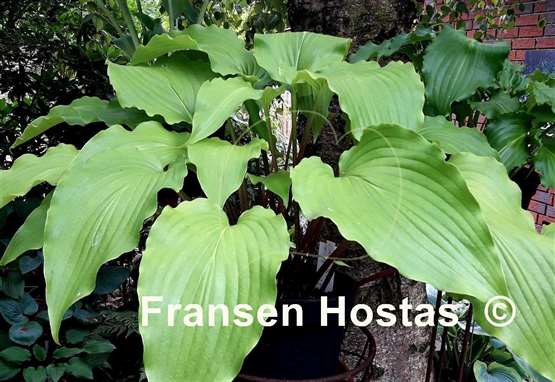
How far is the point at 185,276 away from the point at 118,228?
122mm

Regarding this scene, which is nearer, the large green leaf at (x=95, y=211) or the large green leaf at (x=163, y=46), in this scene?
the large green leaf at (x=95, y=211)

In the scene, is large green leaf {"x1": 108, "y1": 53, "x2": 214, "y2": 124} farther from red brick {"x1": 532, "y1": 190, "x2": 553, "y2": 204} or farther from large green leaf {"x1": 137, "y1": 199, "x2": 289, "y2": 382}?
red brick {"x1": 532, "y1": 190, "x2": 553, "y2": 204}

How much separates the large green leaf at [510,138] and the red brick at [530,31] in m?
1.94

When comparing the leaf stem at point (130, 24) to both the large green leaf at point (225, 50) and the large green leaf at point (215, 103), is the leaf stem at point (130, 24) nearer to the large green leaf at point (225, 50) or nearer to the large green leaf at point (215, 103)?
the large green leaf at point (225, 50)

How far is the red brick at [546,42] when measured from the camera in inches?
95.6

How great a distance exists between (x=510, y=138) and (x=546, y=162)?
0.28ft

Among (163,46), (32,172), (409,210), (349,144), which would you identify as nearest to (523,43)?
(349,144)

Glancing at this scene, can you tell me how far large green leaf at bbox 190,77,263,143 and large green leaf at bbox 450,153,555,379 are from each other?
353 mm

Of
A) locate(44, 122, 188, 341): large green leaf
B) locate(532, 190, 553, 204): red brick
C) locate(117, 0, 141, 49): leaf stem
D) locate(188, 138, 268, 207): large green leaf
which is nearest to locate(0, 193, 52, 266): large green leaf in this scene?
locate(44, 122, 188, 341): large green leaf

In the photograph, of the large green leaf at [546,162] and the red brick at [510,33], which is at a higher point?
the red brick at [510,33]

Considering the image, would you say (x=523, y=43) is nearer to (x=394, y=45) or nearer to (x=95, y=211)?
(x=394, y=45)

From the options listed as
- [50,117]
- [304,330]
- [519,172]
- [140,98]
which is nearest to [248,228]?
[304,330]

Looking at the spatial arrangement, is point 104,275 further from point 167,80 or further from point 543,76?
point 543,76

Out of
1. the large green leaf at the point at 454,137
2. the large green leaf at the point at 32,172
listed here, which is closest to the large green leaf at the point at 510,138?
the large green leaf at the point at 454,137
